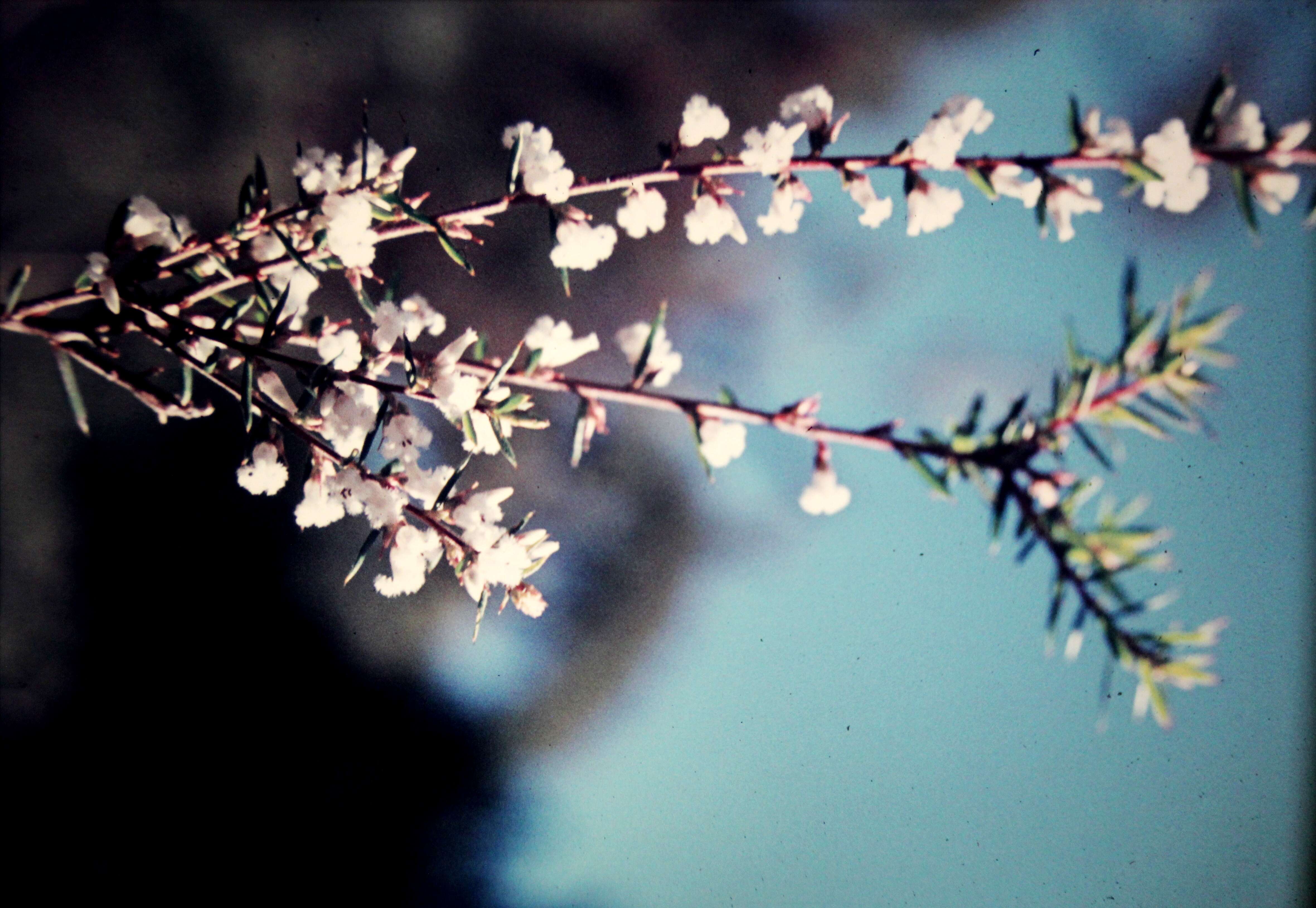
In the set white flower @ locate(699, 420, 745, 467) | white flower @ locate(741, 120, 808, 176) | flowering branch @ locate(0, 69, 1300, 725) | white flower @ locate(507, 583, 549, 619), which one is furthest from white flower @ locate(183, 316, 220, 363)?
white flower @ locate(741, 120, 808, 176)

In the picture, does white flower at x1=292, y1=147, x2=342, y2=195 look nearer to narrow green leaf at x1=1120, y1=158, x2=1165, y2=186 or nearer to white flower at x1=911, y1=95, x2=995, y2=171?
white flower at x1=911, y1=95, x2=995, y2=171

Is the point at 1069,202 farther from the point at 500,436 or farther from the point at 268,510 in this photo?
the point at 268,510

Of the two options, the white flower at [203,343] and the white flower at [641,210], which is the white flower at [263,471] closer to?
the white flower at [203,343]

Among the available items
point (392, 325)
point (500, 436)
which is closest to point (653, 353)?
point (500, 436)

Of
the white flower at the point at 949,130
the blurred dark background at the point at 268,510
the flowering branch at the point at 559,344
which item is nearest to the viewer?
the flowering branch at the point at 559,344

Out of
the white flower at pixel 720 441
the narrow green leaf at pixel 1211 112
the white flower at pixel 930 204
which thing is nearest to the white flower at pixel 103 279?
the white flower at pixel 720 441
